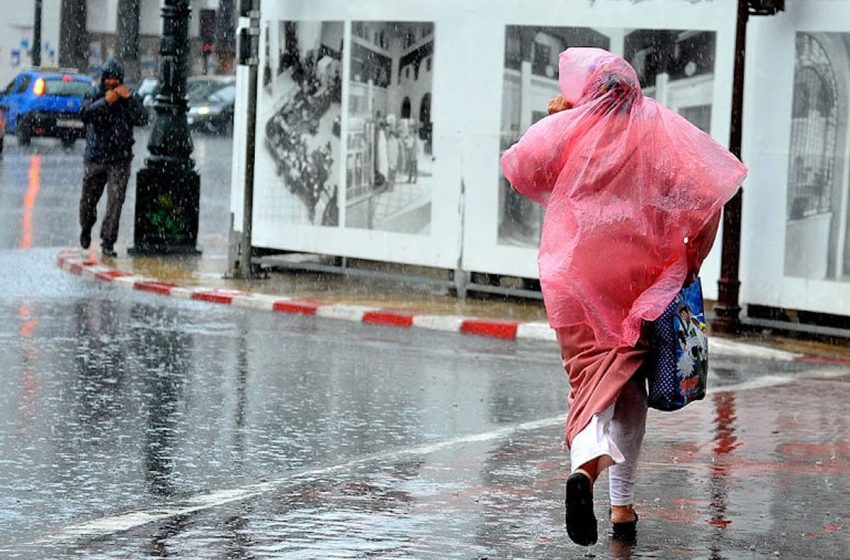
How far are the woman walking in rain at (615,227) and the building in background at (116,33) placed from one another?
60430mm

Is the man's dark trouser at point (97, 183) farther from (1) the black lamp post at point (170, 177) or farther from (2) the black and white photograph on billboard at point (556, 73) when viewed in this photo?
(2) the black and white photograph on billboard at point (556, 73)

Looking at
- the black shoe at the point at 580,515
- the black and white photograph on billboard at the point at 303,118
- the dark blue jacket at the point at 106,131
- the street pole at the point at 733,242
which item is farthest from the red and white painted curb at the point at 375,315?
the black shoe at the point at 580,515

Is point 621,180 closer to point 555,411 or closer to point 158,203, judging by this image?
point 555,411

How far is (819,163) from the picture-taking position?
14062mm

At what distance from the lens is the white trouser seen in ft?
21.5

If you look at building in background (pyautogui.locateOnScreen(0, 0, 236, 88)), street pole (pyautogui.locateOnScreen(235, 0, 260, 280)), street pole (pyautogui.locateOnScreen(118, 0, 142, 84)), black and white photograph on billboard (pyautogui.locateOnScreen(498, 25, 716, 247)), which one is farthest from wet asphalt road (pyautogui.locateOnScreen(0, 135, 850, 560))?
street pole (pyautogui.locateOnScreen(118, 0, 142, 84))

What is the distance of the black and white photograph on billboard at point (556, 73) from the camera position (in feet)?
48.2

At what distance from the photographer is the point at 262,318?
1477cm

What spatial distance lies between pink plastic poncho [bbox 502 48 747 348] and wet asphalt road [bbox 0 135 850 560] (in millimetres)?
908

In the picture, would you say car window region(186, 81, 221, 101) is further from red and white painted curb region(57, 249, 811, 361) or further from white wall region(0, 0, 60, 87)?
red and white painted curb region(57, 249, 811, 361)

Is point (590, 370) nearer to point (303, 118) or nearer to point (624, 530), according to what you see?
point (624, 530)

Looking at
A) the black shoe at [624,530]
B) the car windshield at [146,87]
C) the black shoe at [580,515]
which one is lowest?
the black shoe at [624,530]

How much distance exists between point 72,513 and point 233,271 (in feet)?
33.5

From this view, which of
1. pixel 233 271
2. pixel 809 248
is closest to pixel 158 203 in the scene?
pixel 233 271
